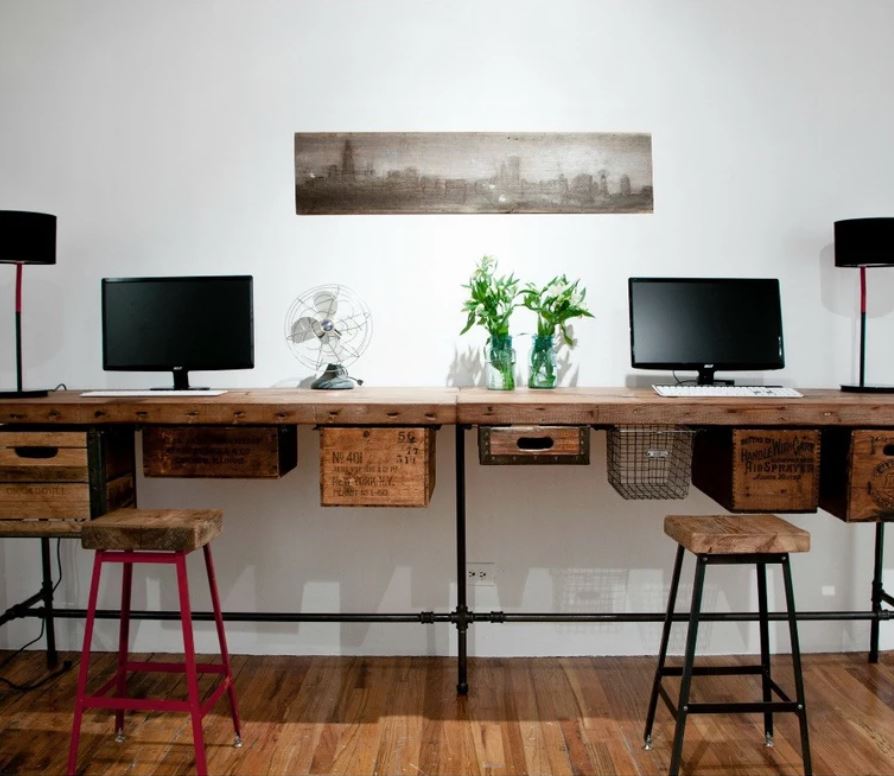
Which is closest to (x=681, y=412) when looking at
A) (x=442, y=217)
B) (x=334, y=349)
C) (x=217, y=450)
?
(x=442, y=217)

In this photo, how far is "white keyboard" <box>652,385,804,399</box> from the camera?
220 centimetres

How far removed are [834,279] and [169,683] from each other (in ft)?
9.68

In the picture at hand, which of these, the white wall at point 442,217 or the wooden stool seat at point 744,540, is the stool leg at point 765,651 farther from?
the white wall at point 442,217

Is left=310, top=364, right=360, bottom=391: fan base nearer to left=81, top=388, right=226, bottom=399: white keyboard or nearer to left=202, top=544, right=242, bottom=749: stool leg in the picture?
left=81, top=388, right=226, bottom=399: white keyboard

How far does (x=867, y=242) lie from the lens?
2447mm

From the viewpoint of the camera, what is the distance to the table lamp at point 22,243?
235cm

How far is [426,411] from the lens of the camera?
6.84 feet

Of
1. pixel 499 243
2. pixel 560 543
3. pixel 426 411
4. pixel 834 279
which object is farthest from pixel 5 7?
pixel 834 279

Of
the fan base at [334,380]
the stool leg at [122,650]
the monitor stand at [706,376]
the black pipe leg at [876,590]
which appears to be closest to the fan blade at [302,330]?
the fan base at [334,380]

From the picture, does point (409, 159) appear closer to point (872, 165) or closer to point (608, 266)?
point (608, 266)

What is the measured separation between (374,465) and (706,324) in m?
1.33

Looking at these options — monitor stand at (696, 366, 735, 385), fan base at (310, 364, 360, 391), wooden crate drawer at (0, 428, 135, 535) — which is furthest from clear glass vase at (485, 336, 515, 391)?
wooden crate drawer at (0, 428, 135, 535)

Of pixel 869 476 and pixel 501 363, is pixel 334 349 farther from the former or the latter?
pixel 869 476

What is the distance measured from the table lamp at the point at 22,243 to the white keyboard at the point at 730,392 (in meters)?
2.17
